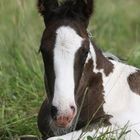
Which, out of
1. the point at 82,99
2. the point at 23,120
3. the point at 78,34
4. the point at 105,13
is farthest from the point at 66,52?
the point at 105,13

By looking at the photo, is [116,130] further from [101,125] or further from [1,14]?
[1,14]

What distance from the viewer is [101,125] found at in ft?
23.2

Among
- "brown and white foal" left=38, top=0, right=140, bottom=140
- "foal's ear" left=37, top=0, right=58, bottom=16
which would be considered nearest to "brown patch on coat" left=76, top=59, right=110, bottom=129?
"brown and white foal" left=38, top=0, right=140, bottom=140

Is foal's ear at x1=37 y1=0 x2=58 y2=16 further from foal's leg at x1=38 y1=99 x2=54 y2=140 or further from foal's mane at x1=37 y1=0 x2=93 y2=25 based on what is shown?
foal's leg at x1=38 y1=99 x2=54 y2=140

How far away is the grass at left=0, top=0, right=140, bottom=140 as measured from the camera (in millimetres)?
8141

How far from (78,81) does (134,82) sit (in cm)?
89

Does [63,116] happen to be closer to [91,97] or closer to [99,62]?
[91,97]

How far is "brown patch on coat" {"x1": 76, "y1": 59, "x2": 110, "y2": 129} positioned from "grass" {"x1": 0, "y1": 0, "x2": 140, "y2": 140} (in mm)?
800

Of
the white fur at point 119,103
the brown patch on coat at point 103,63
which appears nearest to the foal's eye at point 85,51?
the white fur at point 119,103

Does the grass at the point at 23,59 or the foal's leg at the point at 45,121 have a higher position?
the foal's leg at the point at 45,121

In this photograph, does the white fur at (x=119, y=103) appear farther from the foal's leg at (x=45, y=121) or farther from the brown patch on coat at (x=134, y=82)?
the foal's leg at (x=45, y=121)

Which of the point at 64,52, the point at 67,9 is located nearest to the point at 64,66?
the point at 64,52

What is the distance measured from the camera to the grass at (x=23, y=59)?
320 inches

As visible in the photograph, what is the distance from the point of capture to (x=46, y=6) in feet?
23.1
